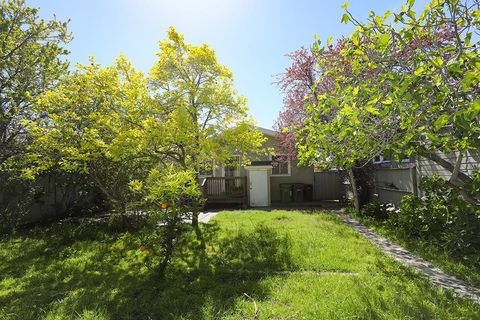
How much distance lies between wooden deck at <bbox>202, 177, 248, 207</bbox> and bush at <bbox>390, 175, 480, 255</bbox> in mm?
7103

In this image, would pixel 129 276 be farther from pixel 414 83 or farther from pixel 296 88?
pixel 296 88

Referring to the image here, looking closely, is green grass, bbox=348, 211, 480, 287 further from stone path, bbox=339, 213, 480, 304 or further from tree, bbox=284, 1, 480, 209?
tree, bbox=284, 1, 480, 209

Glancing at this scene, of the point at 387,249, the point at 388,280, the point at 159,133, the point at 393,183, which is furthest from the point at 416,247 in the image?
the point at 159,133

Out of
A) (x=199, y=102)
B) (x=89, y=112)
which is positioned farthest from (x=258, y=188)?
(x=89, y=112)

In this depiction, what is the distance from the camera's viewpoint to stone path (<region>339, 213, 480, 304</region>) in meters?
4.07

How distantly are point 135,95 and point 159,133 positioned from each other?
1046 millimetres

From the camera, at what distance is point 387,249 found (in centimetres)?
621

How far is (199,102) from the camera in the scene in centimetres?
786

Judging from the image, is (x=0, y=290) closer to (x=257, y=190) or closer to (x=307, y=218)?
(x=307, y=218)

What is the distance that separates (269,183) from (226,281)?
9.94 m

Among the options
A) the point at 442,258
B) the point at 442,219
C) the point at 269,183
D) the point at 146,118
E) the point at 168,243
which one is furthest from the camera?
the point at 269,183

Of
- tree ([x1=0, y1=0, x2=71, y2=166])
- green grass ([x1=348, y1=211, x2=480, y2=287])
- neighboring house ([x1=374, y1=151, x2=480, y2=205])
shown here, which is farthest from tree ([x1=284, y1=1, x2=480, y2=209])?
tree ([x1=0, y1=0, x2=71, y2=166])

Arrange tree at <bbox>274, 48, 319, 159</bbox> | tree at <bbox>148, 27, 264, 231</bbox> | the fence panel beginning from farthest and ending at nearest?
the fence panel
tree at <bbox>274, 48, 319, 159</bbox>
tree at <bbox>148, 27, 264, 231</bbox>

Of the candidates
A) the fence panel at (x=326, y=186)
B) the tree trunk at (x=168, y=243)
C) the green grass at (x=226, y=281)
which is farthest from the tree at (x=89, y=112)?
the fence panel at (x=326, y=186)
